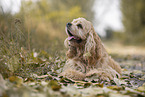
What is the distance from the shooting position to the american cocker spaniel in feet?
12.0

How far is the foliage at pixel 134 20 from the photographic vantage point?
20516 millimetres

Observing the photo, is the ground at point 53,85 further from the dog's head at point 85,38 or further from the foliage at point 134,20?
the foliage at point 134,20

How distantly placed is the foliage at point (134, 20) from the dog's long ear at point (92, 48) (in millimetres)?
17224

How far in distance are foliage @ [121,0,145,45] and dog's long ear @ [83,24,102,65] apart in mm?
17224

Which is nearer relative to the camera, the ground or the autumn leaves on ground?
the ground

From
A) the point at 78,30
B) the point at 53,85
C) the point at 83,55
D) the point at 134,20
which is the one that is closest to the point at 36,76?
the point at 53,85

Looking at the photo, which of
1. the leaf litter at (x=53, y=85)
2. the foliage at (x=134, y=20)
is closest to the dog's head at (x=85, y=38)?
the leaf litter at (x=53, y=85)

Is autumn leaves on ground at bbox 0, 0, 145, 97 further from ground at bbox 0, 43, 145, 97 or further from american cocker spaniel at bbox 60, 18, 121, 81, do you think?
american cocker spaniel at bbox 60, 18, 121, 81

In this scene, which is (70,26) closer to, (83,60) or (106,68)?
(83,60)

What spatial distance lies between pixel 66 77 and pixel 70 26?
1006 mm

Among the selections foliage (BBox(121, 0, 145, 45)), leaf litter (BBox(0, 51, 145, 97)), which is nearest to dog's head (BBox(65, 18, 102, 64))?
leaf litter (BBox(0, 51, 145, 97))

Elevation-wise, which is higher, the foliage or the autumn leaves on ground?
the foliage

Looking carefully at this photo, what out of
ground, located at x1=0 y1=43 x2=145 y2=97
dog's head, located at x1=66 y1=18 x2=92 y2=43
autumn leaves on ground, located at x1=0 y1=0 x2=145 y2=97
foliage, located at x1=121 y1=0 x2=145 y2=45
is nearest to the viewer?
ground, located at x1=0 y1=43 x2=145 y2=97

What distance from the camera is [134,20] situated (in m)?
21.5
